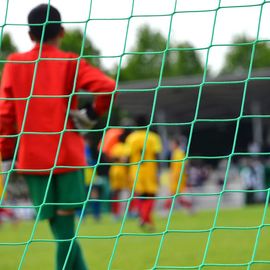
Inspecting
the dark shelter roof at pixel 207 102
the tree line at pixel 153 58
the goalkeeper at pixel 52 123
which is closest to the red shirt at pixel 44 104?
the goalkeeper at pixel 52 123

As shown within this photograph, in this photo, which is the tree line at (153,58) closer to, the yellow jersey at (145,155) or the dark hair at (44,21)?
the yellow jersey at (145,155)

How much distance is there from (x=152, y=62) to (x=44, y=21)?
43679 millimetres

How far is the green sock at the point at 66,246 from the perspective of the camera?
406 cm

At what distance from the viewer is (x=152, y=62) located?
156ft

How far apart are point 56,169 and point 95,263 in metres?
2.05

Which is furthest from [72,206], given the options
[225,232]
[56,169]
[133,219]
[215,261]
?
[133,219]

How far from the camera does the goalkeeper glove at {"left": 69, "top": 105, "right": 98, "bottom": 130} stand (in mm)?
4070

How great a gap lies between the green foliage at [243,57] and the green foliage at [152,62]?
4.11m

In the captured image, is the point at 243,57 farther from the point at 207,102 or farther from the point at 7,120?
the point at 7,120

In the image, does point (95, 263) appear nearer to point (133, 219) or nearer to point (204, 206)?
point (133, 219)

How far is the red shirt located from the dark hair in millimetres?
147

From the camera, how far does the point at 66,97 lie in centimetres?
408

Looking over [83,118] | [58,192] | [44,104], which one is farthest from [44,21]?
[58,192]

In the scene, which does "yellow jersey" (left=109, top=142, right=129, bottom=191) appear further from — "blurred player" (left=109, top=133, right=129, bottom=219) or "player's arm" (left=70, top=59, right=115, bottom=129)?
"player's arm" (left=70, top=59, right=115, bottom=129)
